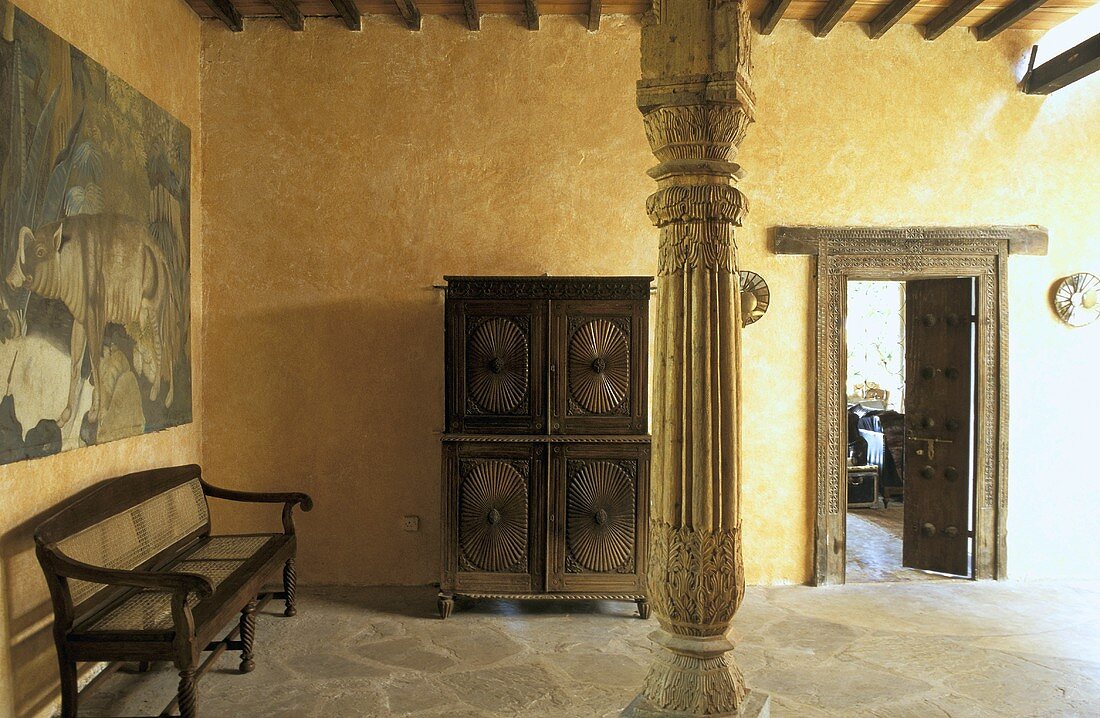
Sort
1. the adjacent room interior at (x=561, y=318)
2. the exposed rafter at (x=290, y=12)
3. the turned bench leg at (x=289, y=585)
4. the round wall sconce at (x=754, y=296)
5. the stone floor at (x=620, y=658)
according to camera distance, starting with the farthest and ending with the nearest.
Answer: the round wall sconce at (x=754, y=296), the exposed rafter at (x=290, y=12), the turned bench leg at (x=289, y=585), the adjacent room interior at (x=561, y=318), the stone floor at (x=620, y=658)

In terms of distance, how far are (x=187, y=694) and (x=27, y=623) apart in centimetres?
92

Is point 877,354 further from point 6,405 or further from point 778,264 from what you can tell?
point 6,405

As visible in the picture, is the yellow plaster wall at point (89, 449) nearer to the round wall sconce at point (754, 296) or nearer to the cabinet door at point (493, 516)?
the cabinet door at point (493, 516)

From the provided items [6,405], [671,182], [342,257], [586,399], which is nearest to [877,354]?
[586,399]

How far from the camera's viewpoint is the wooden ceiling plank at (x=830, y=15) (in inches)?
212

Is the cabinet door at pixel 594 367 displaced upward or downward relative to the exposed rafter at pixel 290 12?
downward

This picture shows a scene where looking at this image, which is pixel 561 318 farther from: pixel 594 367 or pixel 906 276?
pixel 906 276

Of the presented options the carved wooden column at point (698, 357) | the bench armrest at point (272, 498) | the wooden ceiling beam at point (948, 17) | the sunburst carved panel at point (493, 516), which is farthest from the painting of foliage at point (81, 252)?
the wooden ceiling beam at point (948, 17)

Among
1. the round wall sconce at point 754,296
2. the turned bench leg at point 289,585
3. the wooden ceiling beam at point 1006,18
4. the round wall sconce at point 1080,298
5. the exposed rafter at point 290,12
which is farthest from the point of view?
the round wall sconce at point 1080,298

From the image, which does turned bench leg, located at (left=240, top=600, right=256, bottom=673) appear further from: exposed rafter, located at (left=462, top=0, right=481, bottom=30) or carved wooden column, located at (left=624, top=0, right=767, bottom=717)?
exposed rafter, located at (left=462, top=0, right=481, bottom=30)

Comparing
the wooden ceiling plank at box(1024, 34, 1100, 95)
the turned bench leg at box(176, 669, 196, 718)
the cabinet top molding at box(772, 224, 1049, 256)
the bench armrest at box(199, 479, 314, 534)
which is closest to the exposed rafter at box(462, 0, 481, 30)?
the cabinet top molding at box(772, 224, 1049, 256)

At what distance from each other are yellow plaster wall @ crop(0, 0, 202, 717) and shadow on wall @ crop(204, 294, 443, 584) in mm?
486

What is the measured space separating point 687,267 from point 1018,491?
461 centimetres

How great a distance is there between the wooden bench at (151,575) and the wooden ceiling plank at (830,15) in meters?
5.08
